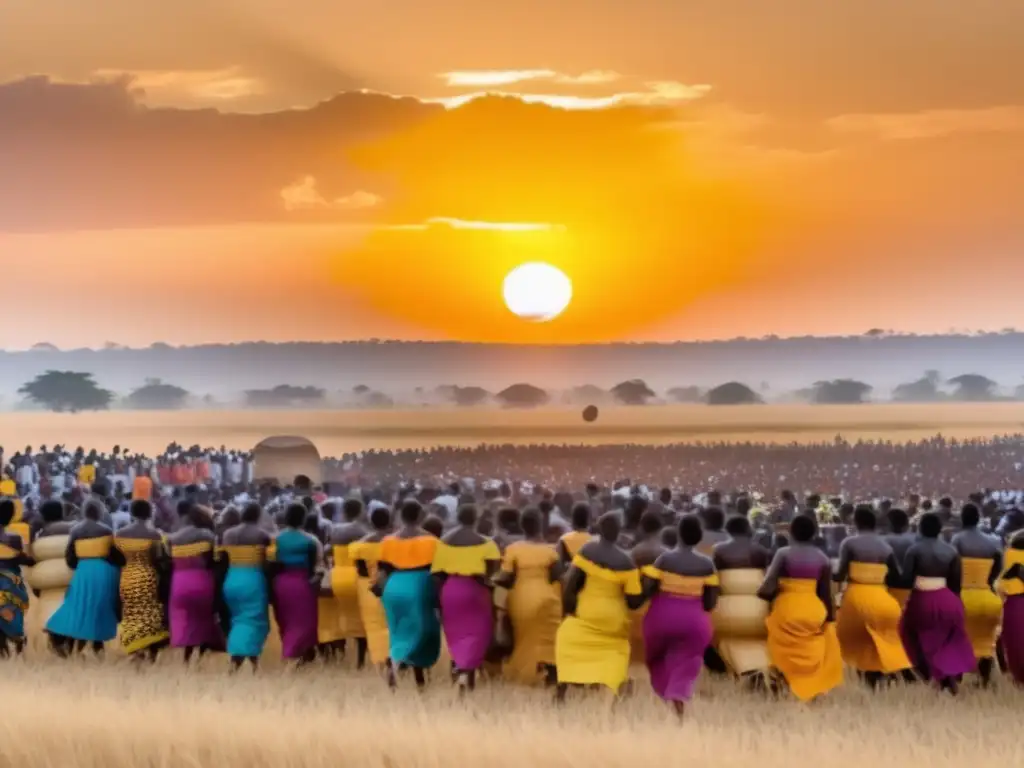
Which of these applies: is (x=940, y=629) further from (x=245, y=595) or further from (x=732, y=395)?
(x=732, y=395)

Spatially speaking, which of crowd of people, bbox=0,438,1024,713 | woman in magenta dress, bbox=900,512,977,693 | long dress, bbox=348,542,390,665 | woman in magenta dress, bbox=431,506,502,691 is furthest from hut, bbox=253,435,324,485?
woman in magenta dress, bbox=900,512,977,693

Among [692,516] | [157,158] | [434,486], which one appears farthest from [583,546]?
[157,158]

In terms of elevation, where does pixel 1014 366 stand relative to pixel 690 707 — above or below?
above

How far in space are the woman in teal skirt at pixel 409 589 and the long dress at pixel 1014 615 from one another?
323 centimetres

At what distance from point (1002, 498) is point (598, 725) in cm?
623

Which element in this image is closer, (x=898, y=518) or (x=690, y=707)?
(x=690, y=707)

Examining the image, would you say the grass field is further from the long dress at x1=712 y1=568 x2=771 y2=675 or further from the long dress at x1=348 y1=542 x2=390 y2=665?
the long dress at x1=712 y1=568 x2=771 y2=675

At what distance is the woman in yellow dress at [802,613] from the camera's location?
24.0 ft

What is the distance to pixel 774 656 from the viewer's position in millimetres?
7445

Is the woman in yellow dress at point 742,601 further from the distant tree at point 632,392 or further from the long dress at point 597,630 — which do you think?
the distant tree at point 632,392

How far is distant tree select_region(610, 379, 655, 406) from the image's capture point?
12969mm

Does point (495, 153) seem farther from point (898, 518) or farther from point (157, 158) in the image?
point (898, 518)

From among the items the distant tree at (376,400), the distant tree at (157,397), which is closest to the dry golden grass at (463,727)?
Result: the distant tree at (376,400)

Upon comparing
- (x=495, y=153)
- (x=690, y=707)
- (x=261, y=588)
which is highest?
(x=495, y=153)
